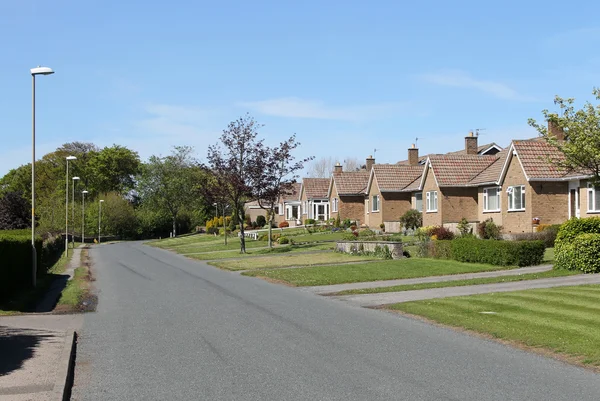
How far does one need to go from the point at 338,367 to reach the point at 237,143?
3647 centimetres

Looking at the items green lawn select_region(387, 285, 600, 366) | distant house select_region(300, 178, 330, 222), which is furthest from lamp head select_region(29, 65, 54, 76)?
distant house select_region(300, 178, 330, 222)

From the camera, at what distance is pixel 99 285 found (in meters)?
26.2

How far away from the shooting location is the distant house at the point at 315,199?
7575cm

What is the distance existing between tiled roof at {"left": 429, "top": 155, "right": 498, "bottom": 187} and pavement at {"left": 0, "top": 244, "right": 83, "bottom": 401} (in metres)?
34.7

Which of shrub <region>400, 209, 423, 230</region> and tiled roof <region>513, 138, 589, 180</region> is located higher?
tiled roof <region>513, 138, 589, 180</region>

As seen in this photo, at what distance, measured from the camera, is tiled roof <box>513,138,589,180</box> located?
125 feet

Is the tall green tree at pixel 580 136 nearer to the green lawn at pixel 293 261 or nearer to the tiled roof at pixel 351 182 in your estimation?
the green lawn at pixel 293 261

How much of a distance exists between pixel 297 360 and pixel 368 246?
25.2 metres

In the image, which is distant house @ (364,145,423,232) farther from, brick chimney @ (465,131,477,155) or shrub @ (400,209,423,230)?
brick chimney @ (465,131,477,155)

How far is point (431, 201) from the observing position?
49.2 meters

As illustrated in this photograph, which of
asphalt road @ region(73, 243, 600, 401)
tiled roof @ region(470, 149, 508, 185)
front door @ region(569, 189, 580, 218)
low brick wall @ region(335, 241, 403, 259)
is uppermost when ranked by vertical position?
tiled roof @ region(470, 149, 508, 185)

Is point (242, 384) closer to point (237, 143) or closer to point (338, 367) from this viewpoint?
point (338, 367)

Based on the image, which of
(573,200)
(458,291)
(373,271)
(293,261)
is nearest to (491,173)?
(573,200)

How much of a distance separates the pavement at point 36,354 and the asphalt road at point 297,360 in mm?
311
